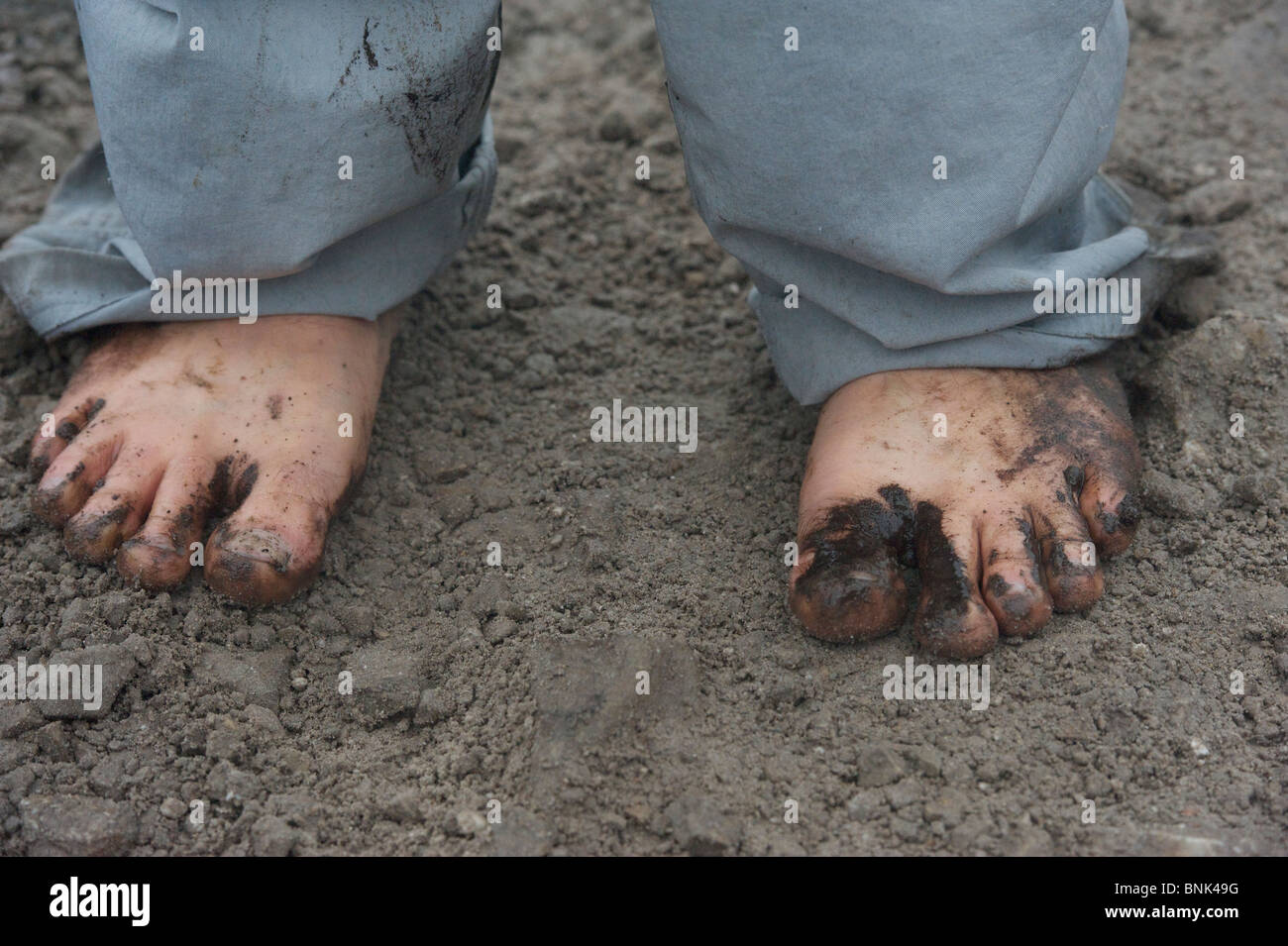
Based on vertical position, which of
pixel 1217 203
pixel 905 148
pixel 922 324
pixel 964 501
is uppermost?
pixel 1217 203

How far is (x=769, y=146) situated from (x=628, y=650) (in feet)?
1.83

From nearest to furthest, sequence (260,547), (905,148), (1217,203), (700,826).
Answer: (700,826) < (905,148) < (260,547) < (1217,203)

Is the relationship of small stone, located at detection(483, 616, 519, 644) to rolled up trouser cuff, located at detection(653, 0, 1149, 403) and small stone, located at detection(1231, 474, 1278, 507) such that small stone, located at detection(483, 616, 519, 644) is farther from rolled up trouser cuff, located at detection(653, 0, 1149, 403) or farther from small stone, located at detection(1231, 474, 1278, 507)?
small stone, located at detection(1231, 474, 1278, 507)

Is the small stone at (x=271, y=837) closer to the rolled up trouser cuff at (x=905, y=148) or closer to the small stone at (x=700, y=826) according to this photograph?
the small stone at (x=700, y=826)

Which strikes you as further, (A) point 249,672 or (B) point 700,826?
(A) point 249,672

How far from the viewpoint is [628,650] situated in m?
1.27

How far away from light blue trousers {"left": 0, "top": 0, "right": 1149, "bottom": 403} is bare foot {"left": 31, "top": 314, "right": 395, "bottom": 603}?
2.6 inches

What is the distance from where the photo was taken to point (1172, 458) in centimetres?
148

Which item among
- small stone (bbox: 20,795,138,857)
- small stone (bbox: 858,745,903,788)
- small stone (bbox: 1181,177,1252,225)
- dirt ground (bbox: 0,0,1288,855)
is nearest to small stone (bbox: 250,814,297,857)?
dirt ground (bbox: 0,0,1288,855)

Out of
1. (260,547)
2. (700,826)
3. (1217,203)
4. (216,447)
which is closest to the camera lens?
(700,826)

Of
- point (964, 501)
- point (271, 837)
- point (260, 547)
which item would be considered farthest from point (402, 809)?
point (964, 501)

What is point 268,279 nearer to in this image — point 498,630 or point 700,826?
point 498,630

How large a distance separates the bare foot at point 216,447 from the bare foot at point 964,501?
590 millimetres
